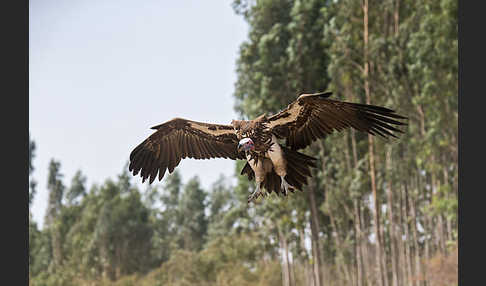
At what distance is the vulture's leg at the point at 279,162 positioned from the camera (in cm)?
284

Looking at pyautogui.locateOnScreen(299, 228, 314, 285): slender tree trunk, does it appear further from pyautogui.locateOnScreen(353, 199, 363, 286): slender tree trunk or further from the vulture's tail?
the vulture's tail

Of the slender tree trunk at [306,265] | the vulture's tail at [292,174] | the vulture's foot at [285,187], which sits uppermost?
the vulture's tail at [292,174]

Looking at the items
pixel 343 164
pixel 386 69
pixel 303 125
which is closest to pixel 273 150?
pixel 303 125

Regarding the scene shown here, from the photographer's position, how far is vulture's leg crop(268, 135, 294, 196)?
2837 millimetres

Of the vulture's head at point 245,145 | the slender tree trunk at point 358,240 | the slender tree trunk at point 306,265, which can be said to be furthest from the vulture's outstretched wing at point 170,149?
the slender tree trunk at point 306,265

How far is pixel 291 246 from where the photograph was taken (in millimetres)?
14219

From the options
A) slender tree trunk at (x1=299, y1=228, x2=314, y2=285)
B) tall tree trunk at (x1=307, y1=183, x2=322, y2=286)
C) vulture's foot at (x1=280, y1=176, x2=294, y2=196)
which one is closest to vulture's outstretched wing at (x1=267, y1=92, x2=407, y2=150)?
vulture's foot at (x1=280, y1=176, x2=294, y2=196)

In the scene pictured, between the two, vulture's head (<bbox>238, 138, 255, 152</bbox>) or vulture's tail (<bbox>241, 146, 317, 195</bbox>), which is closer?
vulture's head (<bbox>238, 138, 255, 152</bbox>)

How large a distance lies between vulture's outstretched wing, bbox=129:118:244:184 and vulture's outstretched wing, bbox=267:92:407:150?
1.11 ft

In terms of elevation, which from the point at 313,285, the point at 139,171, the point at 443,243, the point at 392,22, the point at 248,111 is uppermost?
the point at 392,22

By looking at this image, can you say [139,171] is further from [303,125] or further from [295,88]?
[295,88]

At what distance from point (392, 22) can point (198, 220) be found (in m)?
11.1

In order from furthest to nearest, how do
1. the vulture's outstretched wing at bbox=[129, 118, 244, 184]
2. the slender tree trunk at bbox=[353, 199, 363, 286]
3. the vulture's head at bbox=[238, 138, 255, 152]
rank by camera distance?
the slender tree trunk at bbox=[353, 199, 363, 286], the vulture's outstretched wing at bbox=[129, 118, 244, 184], the vulture's head at bbox=[238, 138, 255, 152]

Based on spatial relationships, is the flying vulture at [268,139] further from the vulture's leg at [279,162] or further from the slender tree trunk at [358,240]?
the slender tree trunk at [358,240]
